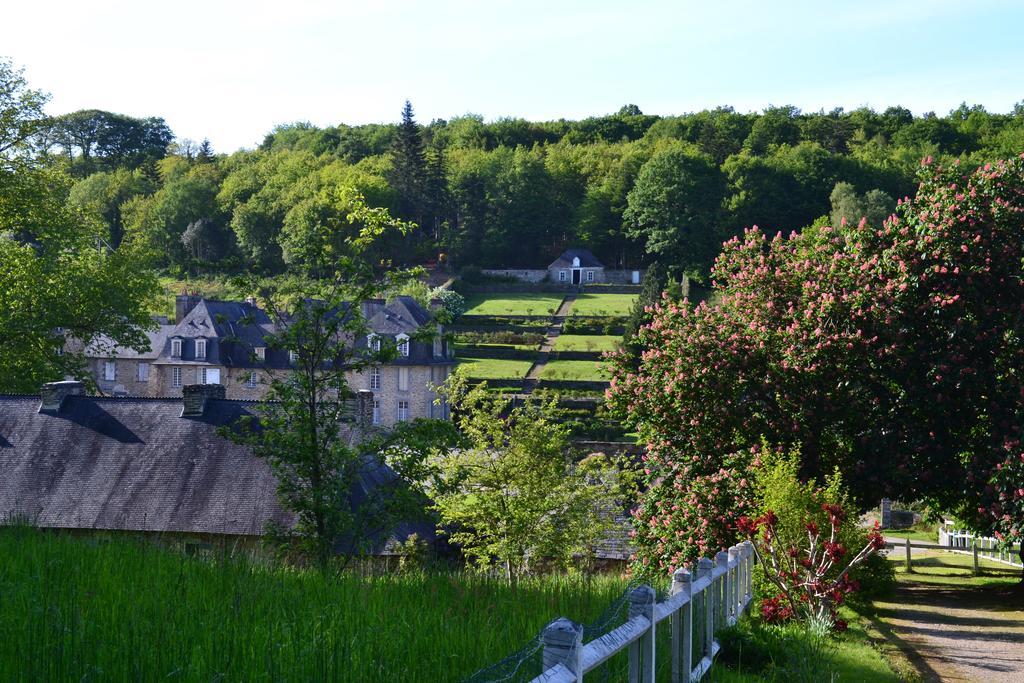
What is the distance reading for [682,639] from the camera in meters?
8.29

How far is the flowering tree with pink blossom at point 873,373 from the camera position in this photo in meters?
18.7

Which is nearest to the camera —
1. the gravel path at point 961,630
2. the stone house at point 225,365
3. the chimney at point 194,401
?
the gravel path at point 961,630

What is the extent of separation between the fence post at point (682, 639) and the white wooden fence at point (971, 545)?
54.7 feet

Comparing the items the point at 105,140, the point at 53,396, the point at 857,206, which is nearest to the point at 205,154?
the point at 105,140

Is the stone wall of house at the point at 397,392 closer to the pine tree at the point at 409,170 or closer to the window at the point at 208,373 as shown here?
the window at the point at 208,373

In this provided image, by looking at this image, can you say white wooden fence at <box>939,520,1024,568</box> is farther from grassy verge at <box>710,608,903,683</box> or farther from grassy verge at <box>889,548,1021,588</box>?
grassy verge at <box>710,608,903,683</box>

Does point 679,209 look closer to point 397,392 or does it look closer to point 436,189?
point 436,189

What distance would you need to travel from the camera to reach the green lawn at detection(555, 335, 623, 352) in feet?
236

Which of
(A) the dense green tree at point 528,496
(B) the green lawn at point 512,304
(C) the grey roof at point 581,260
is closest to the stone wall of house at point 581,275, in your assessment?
(C) the grey roof at point 581,260

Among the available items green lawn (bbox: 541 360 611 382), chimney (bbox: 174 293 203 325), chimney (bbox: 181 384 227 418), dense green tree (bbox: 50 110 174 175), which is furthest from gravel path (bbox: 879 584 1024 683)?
dense green tree (bbox: 50 110 174 175)

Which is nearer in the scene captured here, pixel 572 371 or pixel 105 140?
pixel 572 371

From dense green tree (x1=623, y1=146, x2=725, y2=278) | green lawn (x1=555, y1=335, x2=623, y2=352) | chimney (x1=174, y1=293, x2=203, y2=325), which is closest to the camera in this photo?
chimney (x1=174, y1=293, x2=203, y2=325)

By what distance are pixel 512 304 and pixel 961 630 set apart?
239 feet

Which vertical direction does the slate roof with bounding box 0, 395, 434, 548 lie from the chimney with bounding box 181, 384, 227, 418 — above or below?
below
